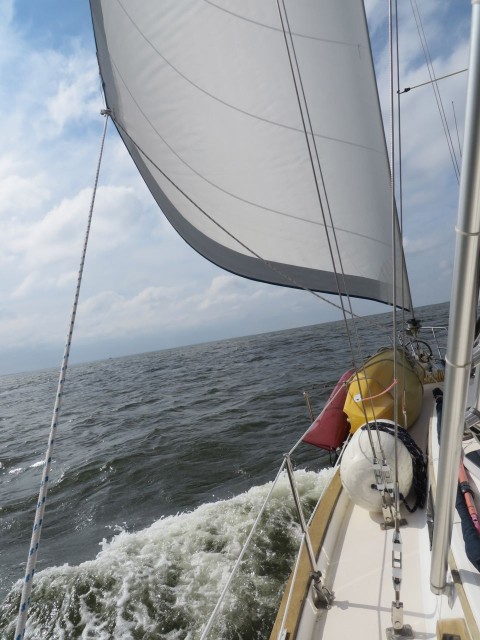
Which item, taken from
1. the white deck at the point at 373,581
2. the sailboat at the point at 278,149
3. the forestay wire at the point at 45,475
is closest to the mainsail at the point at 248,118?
the sailboat at the point at 278,149

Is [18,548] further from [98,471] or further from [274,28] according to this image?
[274,28]

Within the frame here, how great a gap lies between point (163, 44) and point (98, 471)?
7.01 metres

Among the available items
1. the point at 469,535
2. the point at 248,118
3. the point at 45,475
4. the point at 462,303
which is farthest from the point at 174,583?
the point at 248,118

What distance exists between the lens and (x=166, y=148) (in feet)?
10.6

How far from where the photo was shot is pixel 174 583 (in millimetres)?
3736

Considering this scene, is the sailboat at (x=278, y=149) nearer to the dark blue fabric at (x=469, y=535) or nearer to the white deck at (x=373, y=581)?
the white deck at (x=373, y=581)

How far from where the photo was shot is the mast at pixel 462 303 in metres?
0.75

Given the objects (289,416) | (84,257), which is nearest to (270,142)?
(84,257)

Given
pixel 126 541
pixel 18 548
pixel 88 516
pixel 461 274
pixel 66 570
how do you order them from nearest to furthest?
pixel 461 274 → pixel 66 570 → pixel 126 541 → pixel 18 548 → pixel 88 516

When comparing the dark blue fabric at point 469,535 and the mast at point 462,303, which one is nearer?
the mast at point 462,303

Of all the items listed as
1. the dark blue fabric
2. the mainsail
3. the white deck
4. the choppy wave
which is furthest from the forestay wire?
the choppy wave

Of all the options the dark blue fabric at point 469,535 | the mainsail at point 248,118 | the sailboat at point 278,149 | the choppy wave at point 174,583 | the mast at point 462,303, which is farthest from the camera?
the choppy wave at point 174,583

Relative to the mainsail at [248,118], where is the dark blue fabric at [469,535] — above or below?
below

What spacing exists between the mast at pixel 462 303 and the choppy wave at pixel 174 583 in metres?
2.75
